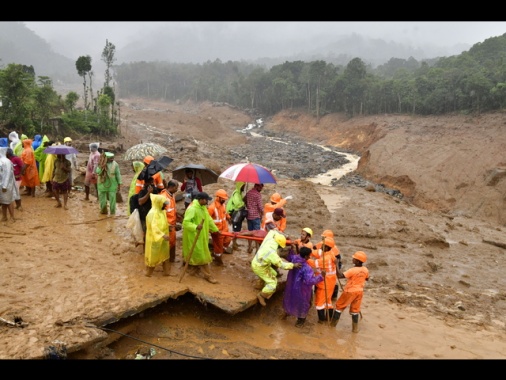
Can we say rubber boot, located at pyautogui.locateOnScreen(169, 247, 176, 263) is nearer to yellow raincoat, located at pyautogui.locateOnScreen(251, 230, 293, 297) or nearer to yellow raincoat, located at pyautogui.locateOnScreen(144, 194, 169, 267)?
yellow raincoat, located at pyautogui.locateOnScreen(144, 194, 169, 267)

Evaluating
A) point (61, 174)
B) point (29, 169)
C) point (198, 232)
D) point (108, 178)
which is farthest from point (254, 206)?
point (29, 169)

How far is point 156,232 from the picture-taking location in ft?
18.5

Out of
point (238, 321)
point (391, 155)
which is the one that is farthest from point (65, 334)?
point (391, 155)

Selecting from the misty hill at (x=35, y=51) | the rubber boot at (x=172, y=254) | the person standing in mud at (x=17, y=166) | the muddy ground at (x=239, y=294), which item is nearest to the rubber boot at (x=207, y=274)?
the muddy ground at (x=239, y=294)

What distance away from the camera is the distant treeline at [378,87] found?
102 ft

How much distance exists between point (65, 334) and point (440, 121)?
109 feet

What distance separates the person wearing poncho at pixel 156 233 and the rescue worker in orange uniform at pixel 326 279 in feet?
7.38

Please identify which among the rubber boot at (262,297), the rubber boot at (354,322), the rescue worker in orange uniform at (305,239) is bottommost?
the rubber boot at (354,322)

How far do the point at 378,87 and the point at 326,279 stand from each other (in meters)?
38.1

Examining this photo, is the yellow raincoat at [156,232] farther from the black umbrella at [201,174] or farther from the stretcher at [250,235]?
the black umbrella at [201,174]

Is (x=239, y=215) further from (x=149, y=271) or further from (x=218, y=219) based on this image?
(x=149, y=271)

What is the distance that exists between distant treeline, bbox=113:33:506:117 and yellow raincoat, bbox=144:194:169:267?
2927 centimetres

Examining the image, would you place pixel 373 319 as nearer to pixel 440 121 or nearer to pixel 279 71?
pixel 440 121

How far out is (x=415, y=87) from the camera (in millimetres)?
35938
